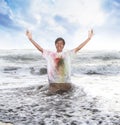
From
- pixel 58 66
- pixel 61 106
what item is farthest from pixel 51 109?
pixel 58 66

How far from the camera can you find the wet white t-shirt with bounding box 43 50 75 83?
912cm

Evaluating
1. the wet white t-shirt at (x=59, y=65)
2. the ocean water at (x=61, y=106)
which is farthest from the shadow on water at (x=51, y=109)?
the wet white t-shirt at (x=59, y=65)

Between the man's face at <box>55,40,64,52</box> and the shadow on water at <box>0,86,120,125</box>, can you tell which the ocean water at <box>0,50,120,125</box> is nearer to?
the shadow on water at <box>0,86,120,125</box>

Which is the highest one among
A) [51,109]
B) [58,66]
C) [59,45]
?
[59,45]

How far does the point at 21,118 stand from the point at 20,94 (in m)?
2.86

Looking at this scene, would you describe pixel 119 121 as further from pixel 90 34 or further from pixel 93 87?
pixel 93 87

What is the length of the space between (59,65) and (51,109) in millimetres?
2078

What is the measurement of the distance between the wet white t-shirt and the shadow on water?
51 centimetres

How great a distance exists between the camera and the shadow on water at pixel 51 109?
650 cm

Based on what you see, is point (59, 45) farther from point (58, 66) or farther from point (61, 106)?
point (61, 106)

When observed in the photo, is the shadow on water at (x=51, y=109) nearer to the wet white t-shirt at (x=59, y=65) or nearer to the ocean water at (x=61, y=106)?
the ocean water at (x=61, y=106)

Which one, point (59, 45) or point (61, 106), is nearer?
point (61, 106)

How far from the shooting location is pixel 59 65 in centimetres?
921

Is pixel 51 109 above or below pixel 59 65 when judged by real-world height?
below
